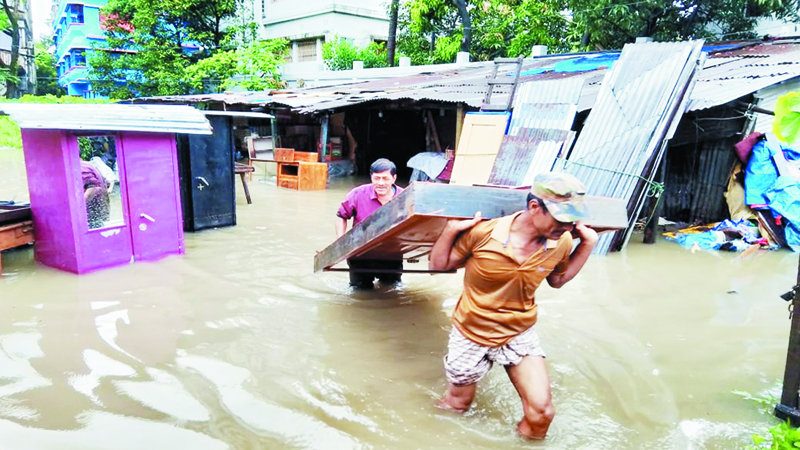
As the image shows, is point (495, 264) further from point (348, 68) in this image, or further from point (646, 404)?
point (348, 68)

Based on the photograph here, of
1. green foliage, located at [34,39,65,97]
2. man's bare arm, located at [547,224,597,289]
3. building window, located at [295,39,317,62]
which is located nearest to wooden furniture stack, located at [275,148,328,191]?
man's bare arm, located at [547,224,597,289]

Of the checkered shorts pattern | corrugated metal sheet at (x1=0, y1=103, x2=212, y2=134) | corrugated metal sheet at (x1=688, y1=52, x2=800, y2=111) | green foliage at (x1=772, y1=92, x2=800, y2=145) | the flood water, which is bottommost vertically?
the flood water

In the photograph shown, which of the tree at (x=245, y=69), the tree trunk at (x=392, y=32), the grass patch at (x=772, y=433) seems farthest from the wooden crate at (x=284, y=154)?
the grass patch at (x=772, y=433)

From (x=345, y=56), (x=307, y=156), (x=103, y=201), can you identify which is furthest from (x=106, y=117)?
(x=345, y=56)

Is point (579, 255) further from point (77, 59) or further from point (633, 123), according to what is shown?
point (77, 59)

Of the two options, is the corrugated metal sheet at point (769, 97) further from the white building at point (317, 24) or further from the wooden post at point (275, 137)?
the white building at point (317, 24)

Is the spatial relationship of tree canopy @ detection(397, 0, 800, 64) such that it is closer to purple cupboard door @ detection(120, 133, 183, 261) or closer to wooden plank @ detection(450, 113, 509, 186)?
wooden plank @ detection(450, 113, 509, 186)

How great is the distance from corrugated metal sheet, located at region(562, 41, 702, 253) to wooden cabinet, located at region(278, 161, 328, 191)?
22.0 ft

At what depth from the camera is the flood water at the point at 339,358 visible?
3.33m

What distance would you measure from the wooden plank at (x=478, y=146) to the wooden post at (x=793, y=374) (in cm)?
639

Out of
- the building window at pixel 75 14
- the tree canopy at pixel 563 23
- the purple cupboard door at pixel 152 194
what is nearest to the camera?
the purple cupboard door at pixel 152 194

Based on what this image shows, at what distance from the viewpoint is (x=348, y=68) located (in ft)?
74.2

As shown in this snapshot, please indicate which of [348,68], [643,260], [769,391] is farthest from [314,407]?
[348,68]

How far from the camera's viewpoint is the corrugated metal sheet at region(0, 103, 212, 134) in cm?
550
